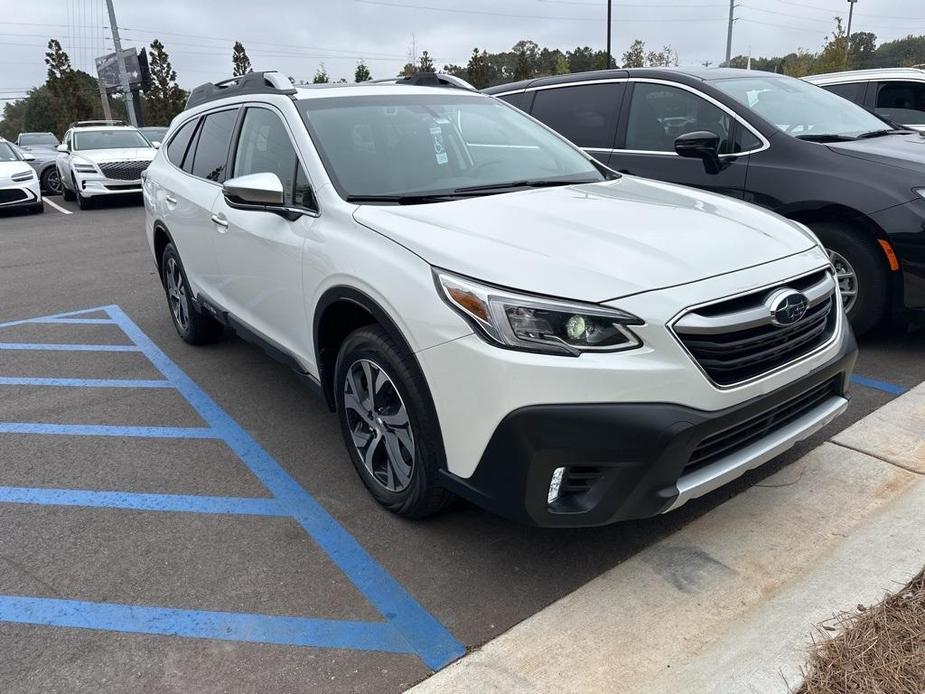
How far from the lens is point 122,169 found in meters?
15.0

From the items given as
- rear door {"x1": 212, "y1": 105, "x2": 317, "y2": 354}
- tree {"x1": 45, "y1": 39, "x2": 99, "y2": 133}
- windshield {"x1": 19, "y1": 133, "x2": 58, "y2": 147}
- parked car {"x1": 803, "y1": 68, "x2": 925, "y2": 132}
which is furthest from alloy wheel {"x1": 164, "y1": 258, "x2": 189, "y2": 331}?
tree {"x1": 45, "y1": 39, "x2": 99, "y2": 133}

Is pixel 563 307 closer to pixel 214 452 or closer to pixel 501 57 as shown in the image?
pixel 214 452

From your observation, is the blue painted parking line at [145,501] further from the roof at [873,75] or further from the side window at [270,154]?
the roof at [873,75]

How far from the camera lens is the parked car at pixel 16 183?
47.4 feet

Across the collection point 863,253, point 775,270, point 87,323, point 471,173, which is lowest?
point 87,323

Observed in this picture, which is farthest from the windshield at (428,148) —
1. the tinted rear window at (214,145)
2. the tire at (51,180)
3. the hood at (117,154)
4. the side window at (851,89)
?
the tire at (51,180)

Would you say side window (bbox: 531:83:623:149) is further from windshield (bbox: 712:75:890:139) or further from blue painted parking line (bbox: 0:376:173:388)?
blue painted parking line (bbox: 0:376:173:388)

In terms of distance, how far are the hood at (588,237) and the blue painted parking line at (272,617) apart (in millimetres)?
1209

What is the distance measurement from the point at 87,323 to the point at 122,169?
9857mm

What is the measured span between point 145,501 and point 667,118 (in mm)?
4428

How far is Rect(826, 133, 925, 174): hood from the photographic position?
4551 mm

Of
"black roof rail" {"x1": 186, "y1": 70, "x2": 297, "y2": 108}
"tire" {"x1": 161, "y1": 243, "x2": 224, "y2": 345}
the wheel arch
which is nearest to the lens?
the wheel arch

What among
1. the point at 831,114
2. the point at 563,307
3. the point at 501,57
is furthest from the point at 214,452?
the point at 501,57

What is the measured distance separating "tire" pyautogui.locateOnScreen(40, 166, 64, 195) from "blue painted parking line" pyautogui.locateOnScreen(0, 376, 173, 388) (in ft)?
50.8
